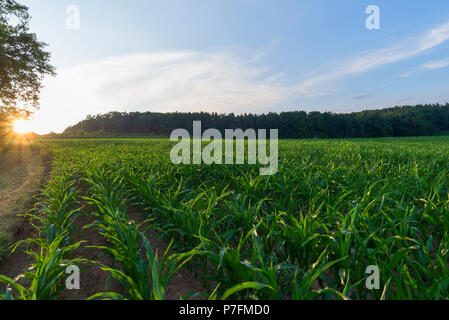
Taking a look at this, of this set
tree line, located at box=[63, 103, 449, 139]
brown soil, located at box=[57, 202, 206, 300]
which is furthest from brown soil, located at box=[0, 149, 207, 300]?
tree line, located at box=[63, 103, 449, 139]

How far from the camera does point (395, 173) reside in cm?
480

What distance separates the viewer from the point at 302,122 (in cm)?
6962

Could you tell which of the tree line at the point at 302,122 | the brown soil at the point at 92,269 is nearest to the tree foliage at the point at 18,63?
the brown soil at the point at 92,269

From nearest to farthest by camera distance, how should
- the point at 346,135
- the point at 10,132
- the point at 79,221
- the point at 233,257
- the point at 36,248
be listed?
the point at 233,257 → the point at 36,248 → the point at 79,221 → the point at 10,132 → the point at 346,135

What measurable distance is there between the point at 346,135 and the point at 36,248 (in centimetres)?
7833

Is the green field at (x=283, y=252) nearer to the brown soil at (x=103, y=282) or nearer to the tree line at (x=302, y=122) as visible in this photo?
the brown soil at (x=103, y=282)

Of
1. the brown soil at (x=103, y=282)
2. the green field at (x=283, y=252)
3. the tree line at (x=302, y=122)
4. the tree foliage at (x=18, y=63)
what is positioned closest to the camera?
the green field at (x=283, y=252)

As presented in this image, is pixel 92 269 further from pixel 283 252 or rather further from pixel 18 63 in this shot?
pixel 18 63

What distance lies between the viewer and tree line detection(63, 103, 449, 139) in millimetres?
67188

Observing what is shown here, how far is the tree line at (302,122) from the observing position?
220 ft

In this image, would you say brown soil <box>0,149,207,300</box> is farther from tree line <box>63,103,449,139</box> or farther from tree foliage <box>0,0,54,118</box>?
tree line <box>63,103,449,139</box>
